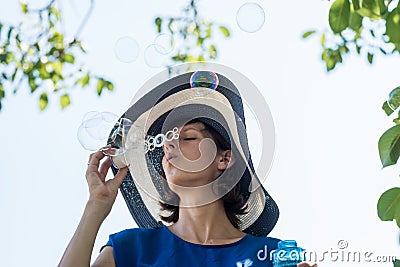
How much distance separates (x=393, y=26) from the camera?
1999mm

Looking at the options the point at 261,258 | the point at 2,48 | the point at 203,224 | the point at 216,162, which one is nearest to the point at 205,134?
the point at 216,162

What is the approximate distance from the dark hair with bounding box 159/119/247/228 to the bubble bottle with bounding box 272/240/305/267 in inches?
16.2

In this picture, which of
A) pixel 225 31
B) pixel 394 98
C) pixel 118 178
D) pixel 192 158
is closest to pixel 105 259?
pixel 118 178

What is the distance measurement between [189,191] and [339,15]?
1.90ft

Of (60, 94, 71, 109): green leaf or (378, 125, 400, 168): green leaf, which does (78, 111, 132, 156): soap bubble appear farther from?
(60, 94, 71, 109): green leaf

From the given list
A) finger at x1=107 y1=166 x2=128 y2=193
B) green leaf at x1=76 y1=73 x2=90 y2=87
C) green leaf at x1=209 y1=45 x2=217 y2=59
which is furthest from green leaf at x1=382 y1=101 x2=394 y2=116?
green leaf at x1=209 y1=45 x2=217 y2=59

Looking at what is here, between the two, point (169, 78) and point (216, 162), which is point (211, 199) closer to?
point (216, 162)

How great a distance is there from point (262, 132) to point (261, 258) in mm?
427

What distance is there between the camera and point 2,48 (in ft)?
14.8

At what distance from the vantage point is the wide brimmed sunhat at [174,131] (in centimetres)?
227

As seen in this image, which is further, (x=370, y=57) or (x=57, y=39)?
(x=57, y=39)

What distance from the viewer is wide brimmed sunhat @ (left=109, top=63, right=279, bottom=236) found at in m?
2.27

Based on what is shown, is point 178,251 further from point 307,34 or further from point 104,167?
point 307,34

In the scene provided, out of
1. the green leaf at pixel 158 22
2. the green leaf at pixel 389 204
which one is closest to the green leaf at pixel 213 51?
the green leaf at pixel 158 22
